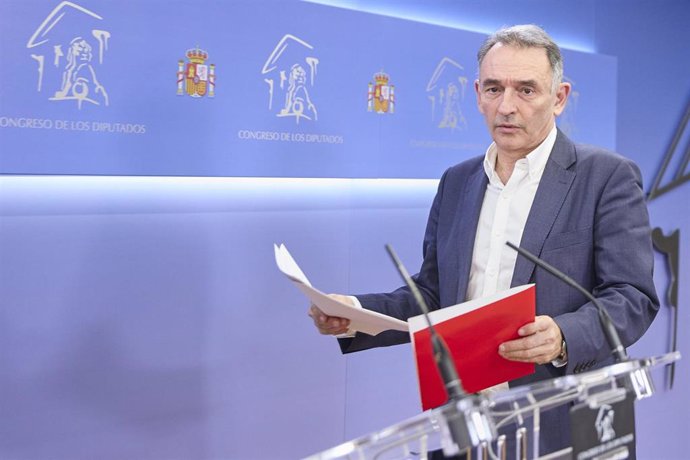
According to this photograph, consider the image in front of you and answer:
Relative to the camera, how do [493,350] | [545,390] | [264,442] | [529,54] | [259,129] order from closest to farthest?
[545,390], [493,350], [529,54], [259,129], [264,442]

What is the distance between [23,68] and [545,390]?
1.79m

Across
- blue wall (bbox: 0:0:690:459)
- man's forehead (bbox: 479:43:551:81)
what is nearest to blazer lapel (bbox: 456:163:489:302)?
man's forehead (bbox: 479:43:551:81)

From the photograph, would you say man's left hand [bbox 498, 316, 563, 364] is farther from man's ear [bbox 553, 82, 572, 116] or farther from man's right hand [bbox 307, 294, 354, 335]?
man's ear [bbox 553, 82, 572, 116]

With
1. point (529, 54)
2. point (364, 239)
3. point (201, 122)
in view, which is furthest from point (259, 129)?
point (529, 54)

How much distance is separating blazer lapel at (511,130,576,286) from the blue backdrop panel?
1.19 meters

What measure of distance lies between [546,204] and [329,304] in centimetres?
59

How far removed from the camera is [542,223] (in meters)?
1.72

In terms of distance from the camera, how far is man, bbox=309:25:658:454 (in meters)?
1.61

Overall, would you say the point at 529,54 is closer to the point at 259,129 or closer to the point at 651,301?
the point at 651,301

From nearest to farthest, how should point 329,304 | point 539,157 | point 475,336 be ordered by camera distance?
point 475,336 → point 329,304 → point 539,157

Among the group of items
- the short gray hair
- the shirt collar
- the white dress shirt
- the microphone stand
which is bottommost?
the microphone stand

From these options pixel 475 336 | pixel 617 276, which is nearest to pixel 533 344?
pixel 475 336

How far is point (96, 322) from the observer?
7.98 feet

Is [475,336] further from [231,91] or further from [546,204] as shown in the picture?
[231,91]
